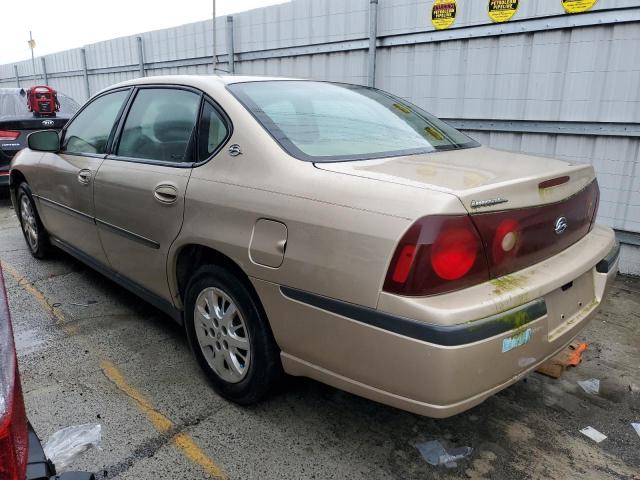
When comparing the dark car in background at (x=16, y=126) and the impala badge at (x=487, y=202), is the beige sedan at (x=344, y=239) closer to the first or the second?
the impala badge at (x=487, y=202)

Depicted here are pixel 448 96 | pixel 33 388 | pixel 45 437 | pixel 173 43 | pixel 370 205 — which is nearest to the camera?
pixel 370 205

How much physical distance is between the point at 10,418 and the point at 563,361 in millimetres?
2701

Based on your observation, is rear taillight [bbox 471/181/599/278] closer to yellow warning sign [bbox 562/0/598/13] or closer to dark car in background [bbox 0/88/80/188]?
yellow warning sign [bbox 562/0/598/13]

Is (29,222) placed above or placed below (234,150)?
below

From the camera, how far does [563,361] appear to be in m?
2.83

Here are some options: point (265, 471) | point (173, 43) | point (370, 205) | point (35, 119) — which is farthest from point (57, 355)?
point (173, 43)

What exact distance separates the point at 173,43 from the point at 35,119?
3.09 m

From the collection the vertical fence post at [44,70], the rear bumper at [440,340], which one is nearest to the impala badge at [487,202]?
the rear bumper at [440,340]

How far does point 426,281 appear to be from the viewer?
171 centimetres

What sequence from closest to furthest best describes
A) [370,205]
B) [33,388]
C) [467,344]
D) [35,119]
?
[467,344] < [370,205] < [33,388] < [35,119]

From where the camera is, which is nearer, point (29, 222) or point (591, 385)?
point (591, 385)

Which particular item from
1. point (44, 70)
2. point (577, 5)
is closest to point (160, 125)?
point (577, 5)

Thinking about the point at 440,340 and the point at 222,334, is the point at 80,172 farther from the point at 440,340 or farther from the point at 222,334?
the point at 440,340

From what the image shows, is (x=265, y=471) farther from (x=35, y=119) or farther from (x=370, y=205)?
(x=35, y=119)
